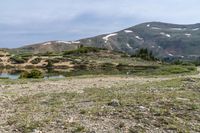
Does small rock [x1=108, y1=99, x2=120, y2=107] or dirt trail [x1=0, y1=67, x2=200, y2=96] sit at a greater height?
small rock [x1=108, y1=99, x2=120, y2=107]

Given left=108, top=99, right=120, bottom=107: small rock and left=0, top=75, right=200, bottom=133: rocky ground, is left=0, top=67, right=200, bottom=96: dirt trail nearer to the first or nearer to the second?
left=0, top=75, right=200, bottom=133: rocky ground

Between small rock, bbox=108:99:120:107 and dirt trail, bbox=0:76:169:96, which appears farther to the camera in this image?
dirt trail, bbox=0:76:169:96

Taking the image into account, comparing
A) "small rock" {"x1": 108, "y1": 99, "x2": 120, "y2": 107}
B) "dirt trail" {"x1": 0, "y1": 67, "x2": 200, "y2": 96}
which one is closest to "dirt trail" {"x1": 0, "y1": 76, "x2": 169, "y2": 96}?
"dirt trail" {"x1": 0, "y1": 67, "x2": 200, "y2": 96}

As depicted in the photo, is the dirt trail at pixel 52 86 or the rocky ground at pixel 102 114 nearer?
the rocky ground at pixel 102 114

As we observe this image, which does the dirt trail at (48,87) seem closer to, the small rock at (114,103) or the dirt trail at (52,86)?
the dirt trail at (52,86)

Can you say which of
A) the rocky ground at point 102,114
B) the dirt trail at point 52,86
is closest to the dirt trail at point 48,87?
the dirt trail at point 52,86

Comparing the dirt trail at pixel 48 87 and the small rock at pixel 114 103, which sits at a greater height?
the small rock at pixel 114 103

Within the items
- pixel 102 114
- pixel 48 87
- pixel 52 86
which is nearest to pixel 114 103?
pixel 102 114

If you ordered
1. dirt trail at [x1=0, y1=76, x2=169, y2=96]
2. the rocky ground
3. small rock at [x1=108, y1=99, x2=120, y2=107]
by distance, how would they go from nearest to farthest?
1. the rocky ground
2. small rock at [x1=108, y1=99, x2=120, y2=107]
3. dirt trail at [x1=0, y1=76, x2=169, y2=96]

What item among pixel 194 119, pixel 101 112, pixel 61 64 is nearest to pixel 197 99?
pixel 194 119

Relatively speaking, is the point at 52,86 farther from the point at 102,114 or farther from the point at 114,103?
the point at 102,114

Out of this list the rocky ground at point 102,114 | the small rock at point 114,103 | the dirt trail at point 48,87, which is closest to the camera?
the rocky ground at point 102,114

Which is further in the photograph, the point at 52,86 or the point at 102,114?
the point at 52,86

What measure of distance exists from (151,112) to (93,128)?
3.71m
